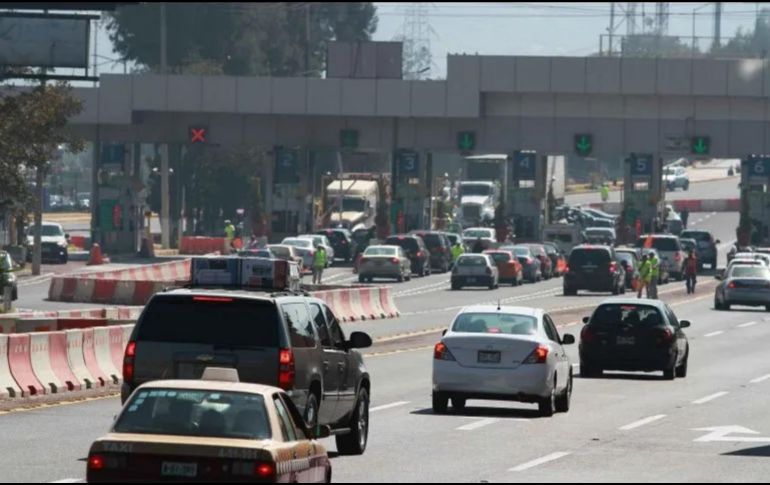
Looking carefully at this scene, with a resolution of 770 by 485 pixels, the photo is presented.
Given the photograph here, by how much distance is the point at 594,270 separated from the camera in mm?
68000

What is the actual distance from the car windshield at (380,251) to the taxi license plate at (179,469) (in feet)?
200

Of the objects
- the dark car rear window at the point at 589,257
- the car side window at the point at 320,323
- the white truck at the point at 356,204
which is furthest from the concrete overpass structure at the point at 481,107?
the car side window at the point at 320,323

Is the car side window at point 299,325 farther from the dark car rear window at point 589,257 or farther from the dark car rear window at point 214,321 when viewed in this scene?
the dark car rear window at point 589,257

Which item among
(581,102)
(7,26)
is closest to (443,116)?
(581,102)

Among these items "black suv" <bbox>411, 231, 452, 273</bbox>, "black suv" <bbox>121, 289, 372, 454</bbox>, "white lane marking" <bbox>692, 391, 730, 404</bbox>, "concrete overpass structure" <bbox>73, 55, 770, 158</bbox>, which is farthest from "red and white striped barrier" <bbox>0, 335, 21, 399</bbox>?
"concrete overpass structure" <bbox>73, 55, 770, 158</bbox>

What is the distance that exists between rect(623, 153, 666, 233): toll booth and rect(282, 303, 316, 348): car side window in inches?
3070

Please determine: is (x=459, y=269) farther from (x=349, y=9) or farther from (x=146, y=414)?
(x=349, y=9)

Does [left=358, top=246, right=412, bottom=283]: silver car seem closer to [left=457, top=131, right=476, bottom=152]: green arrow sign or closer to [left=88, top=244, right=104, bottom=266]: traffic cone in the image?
[left=88, top=244, right=104, bottom=266]: traffic cone

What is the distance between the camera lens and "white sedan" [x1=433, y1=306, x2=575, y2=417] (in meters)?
25.8

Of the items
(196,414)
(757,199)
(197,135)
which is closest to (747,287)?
(197,135)

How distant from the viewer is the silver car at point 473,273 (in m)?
70.9

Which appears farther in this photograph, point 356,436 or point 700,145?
point 700,145

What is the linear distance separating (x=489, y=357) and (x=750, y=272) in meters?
36.6

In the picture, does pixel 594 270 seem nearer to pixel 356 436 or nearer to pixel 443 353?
pixel 443 353
